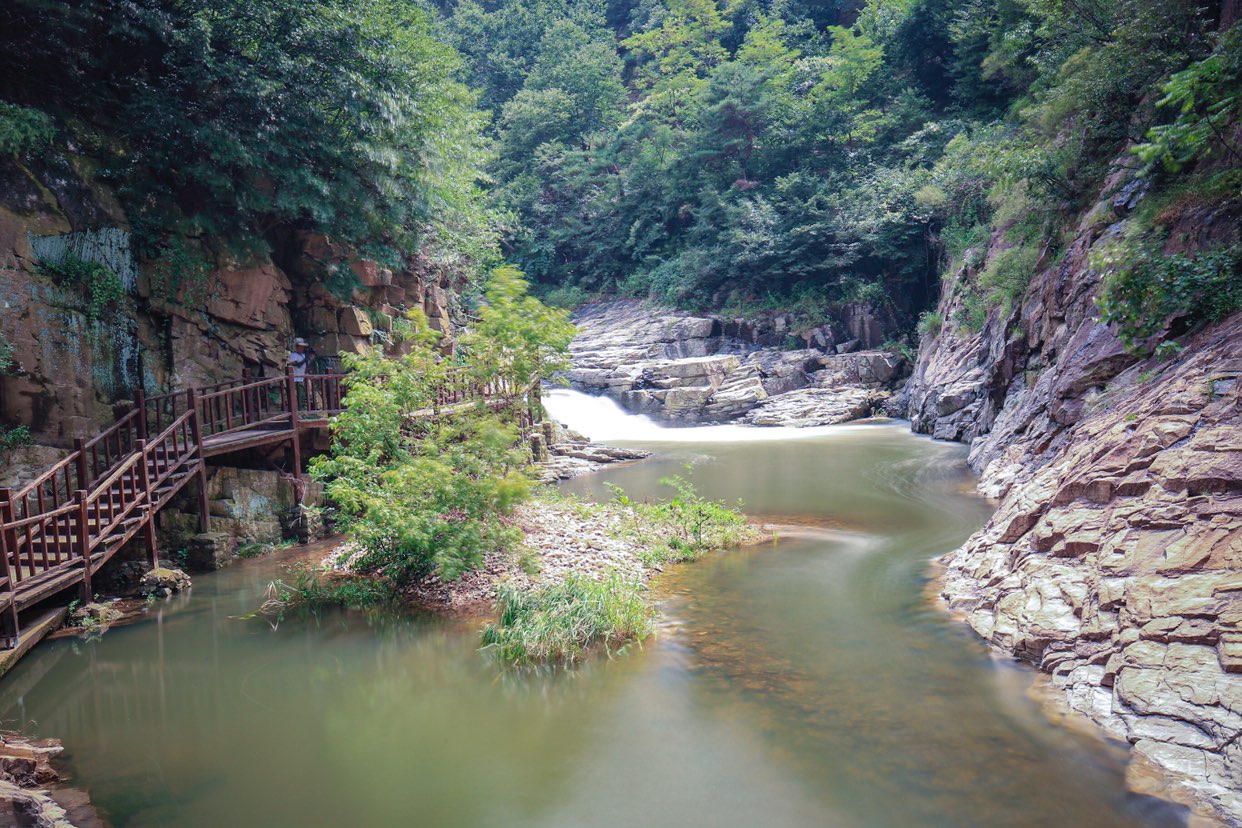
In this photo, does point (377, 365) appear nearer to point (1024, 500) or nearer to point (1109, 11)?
point (1024, 500)

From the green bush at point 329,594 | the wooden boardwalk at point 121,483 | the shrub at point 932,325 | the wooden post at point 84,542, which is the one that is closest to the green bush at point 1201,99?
the wooden boardwalk at point 121,483

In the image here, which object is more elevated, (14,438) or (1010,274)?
(1010,274)

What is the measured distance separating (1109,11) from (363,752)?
18.5m

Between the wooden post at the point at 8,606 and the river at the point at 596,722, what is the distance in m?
0.32

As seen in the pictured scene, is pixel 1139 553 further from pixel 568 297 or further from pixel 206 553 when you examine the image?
pixel 568 297

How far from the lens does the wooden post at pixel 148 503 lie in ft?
30.0

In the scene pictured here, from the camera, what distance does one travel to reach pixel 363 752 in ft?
18.3

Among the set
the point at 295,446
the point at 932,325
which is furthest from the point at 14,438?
the point at 932,325

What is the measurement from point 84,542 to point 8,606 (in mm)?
1132

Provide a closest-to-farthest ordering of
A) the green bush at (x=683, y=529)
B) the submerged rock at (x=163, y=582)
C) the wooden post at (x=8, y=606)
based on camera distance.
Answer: the wooden post at (x=8, y=606), the submerged rock at (x=163, y=582), the green bush at (x=683, y=529)

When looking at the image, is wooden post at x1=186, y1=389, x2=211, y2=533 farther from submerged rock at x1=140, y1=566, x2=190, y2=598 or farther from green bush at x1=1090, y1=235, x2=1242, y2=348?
green bush at x1=1090, y1=235, x2=1242, y2=348

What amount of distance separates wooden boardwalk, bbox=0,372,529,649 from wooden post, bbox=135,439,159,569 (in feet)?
0.04

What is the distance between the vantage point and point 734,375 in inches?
1091

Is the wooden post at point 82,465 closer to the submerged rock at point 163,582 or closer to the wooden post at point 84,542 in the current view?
the wooden post at point 84,542
